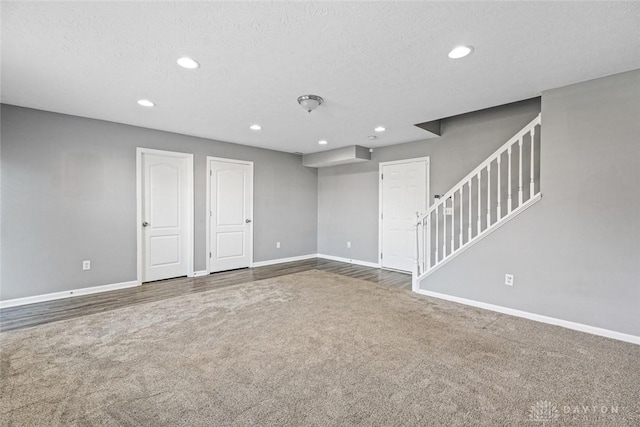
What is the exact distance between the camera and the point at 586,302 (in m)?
2.87

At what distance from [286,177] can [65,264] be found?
402cm

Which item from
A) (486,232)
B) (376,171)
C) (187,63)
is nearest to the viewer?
(187,63)

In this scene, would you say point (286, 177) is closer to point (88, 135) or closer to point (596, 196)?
point (88, 135)

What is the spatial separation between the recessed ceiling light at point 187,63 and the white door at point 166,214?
2.58m

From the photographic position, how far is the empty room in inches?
73.4

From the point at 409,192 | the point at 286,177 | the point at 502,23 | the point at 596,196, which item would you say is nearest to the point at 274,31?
the point at 502,23

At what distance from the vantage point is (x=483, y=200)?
4262 mm

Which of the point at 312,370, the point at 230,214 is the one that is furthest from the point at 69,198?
the point at 312,370

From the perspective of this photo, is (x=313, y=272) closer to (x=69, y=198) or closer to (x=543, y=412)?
(x=69, y=198)

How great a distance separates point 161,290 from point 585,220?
17.1 feet

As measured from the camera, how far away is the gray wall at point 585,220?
8.75 ft

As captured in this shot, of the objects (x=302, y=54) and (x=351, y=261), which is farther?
(x=351, y=261)

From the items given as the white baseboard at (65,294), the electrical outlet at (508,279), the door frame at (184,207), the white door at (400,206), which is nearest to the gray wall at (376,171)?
the white door at (400,206)

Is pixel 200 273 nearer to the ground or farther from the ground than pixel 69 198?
nearer to the ground
